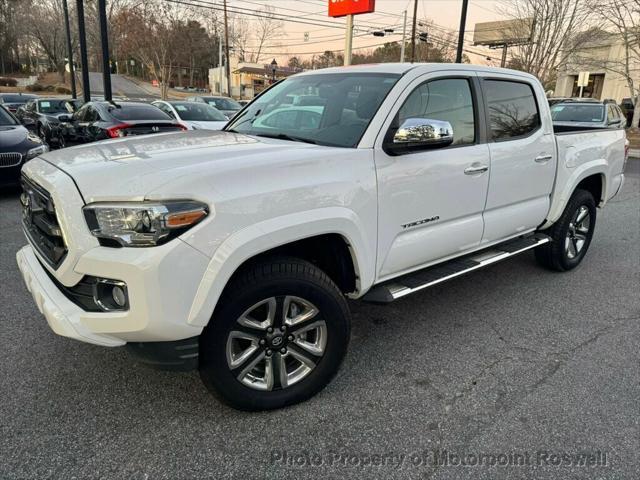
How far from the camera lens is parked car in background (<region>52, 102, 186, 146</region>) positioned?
31.0 ft

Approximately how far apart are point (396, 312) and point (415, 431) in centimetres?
149

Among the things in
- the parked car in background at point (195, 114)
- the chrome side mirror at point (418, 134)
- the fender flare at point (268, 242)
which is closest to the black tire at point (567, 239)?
the chrome side mirror at point (418, 134)

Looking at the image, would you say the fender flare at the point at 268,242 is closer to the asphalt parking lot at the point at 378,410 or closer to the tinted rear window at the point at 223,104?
the asphalt parking lot at the point at 378,410

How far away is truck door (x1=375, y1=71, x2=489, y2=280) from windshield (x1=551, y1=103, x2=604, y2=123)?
11.8m

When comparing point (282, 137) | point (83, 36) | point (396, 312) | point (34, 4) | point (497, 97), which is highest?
point (34, 4)

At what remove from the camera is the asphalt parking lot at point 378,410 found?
227 cm

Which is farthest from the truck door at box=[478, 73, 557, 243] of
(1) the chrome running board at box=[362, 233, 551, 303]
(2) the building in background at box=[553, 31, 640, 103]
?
(2) the building in background at box=[553, 31, 640, 103]

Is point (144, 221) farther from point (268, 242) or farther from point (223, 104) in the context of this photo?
point (223, 104)

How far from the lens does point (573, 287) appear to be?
4.61 meters

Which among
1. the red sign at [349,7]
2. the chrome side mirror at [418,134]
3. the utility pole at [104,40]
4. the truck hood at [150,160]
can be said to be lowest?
the truck hood at [150,160]

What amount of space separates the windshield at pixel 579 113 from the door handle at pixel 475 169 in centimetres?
1189

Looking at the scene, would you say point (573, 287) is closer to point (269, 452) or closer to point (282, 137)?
point (282, 137)

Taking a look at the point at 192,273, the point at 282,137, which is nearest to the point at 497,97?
the point at 282,137

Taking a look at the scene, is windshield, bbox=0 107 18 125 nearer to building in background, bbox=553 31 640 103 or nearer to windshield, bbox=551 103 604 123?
windshield, bbox=551 103 604 123
